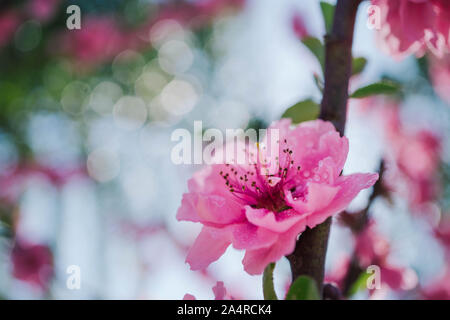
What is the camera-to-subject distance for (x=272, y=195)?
13.2 inches

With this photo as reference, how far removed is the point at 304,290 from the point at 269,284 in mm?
34

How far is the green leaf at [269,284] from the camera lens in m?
0.28

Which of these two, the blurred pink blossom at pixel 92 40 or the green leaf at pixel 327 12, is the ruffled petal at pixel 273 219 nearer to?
the green leaf at pixel 327 12

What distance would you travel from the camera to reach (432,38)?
349 millimetres

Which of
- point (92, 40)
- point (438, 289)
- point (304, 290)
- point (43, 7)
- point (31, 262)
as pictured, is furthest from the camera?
point (92, 40)

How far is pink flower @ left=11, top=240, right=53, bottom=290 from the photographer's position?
1402mm

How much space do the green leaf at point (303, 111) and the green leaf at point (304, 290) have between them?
162 mm

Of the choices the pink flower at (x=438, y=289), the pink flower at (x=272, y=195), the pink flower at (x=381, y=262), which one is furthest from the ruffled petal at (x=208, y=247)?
the pink flower at (x=438, y=289)

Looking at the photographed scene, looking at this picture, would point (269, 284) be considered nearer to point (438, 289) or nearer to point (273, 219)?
point (273, 219)

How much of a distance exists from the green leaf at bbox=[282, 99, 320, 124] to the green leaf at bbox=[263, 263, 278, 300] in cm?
14

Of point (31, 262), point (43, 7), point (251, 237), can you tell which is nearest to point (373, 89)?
point (251, 237)

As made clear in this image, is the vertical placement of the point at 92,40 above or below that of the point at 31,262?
above

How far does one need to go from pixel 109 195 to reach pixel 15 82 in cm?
71
